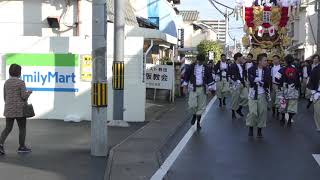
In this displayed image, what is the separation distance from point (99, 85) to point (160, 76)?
1376 cm

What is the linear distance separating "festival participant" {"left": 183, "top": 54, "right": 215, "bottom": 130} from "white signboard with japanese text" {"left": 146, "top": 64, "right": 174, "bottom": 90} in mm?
8993

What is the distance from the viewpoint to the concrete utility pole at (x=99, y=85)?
1020 cm

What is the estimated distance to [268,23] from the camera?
105 feet

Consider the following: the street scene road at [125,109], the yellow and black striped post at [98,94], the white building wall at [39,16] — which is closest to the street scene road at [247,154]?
the street scene road at [125,109]

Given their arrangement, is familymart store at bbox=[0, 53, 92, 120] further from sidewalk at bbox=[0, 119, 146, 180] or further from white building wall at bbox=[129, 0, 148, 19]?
white building wall at bbox=[129, 0, 148, 19]

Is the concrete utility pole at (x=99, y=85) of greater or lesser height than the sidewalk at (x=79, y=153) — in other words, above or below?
above

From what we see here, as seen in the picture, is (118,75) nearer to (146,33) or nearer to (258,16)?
(146,33)

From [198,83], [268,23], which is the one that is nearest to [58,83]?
[198,83]

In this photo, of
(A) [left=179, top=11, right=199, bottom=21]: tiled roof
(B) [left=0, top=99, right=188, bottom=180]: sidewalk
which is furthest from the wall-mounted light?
(A) [left=179, top=11, right=199, bottom=21]: tiled roof

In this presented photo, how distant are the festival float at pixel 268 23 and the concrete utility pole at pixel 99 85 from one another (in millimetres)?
22210

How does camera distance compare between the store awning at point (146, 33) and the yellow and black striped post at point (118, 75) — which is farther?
the store awning at point (146, 33)

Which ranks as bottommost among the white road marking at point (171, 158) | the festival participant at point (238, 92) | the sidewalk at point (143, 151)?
the white road marking at point (171, 158)

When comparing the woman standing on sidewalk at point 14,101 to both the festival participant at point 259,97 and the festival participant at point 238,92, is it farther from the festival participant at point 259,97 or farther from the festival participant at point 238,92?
the festival participant at point 238,92

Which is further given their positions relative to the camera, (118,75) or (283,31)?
(283,31)
